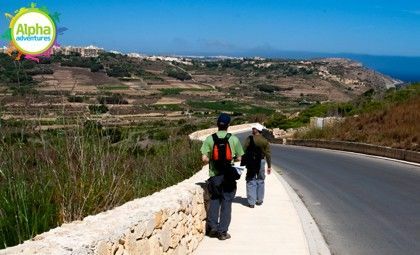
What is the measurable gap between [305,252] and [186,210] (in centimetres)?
206

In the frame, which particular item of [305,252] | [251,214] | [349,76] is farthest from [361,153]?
[349,76]

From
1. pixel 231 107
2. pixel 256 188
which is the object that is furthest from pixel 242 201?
pixel 231 107

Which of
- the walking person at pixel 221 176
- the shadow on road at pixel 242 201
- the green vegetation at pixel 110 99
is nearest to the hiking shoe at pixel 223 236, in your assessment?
→ the walking person at pixel 221 176

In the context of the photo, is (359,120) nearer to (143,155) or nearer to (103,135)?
(143,155)

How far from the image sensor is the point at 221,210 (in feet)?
28.0

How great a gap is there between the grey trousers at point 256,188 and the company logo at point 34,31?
16.1ft

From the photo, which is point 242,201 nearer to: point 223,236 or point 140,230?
point 223,236

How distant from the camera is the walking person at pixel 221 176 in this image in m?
8.43

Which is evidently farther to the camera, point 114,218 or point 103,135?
point 103,135

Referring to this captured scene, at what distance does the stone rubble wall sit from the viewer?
438 cm

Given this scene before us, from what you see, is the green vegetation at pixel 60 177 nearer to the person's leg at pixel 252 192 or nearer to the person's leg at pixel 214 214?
the person's leg at pixel 214 214

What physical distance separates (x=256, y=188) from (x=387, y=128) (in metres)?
17.7

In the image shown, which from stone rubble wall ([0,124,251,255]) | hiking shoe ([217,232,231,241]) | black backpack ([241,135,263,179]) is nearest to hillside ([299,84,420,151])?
black backpack ([241,135,263,179])

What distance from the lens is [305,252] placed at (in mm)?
8344
